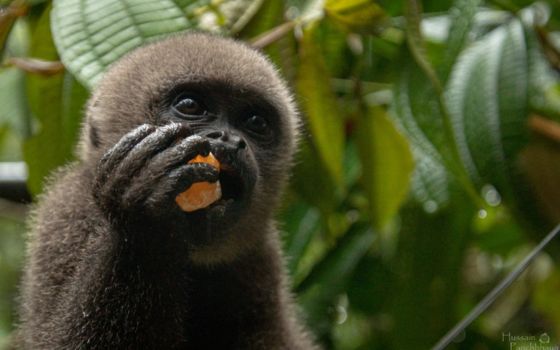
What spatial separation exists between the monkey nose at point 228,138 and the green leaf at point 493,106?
771 mm

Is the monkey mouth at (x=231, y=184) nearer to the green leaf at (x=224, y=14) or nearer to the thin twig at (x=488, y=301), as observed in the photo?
the green leaf at (x=224, y=14)

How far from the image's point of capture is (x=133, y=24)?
2254 millimetres

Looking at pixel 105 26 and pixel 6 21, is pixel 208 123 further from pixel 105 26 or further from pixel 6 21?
pixel 6 21

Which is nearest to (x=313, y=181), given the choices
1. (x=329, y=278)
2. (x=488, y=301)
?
(x=329, y=278)

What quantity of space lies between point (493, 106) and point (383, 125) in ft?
1.27

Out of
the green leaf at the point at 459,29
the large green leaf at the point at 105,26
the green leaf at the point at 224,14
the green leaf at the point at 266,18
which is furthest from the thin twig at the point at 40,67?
the green leaf at the point at 459,29

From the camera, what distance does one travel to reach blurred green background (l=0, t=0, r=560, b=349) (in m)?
2.41

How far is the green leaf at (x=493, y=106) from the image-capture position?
9.04ft

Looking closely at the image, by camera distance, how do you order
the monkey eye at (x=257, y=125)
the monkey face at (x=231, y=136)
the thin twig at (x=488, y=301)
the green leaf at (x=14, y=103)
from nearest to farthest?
the thin twig at (x=488, y=301), the monkey face at (x=231, y=136), the monkey eye at (x=257, y=125), the green leaf at (x=14, y=103)

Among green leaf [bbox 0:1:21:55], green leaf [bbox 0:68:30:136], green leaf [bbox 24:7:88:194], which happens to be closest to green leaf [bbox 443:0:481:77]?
green leaf [bbox 24:7:88:194]

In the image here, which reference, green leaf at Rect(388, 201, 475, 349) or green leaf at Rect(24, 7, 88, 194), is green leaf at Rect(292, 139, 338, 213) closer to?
green leaf at Rect(388, 201, 475, 349)

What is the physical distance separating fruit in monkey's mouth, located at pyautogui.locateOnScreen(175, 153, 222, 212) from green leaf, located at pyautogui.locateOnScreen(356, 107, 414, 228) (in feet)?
2.35

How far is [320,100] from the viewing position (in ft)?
8.20

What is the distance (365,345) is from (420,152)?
948 mm
